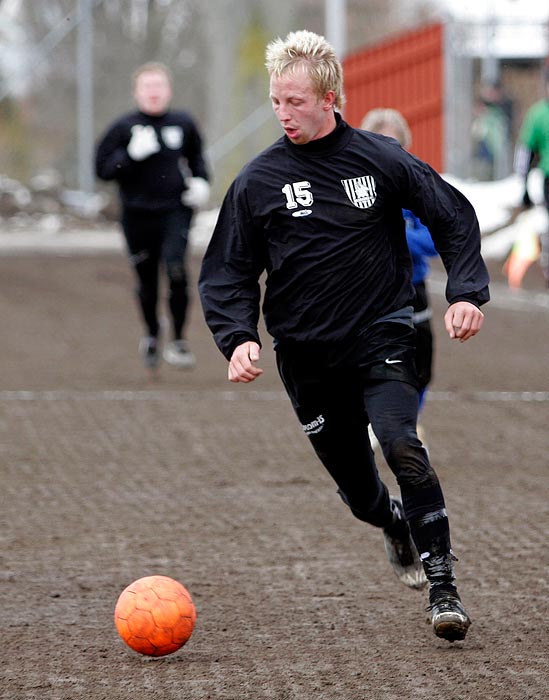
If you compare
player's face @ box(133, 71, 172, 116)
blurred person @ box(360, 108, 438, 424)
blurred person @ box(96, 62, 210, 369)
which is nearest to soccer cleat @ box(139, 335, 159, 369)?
blurred person @ box(96, 62, 210, 369)

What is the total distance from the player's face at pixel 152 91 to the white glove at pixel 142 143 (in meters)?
0.14

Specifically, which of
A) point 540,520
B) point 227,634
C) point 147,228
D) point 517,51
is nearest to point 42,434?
point 147,228

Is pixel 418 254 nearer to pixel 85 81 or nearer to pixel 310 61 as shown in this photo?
pixel 310 61

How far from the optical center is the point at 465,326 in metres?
4.54

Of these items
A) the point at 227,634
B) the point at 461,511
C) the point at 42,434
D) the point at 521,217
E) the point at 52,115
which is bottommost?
the point at 521,217

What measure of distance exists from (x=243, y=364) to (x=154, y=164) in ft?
20.7

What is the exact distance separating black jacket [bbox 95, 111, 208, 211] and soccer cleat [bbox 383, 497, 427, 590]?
5820 millimetres

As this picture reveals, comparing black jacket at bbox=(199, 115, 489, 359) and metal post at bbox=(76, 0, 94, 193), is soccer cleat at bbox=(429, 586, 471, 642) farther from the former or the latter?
metal post at bbox=(76, 0, 94, 193)

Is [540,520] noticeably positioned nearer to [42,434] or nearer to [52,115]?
[42,434]

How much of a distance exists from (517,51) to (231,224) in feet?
67.9

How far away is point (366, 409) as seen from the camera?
4.75 metres

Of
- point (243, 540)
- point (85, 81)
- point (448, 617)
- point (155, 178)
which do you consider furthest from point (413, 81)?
point (448, 617)

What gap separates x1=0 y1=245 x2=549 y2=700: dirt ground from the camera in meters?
4.29

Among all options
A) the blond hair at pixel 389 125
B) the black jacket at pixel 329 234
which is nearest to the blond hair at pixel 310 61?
the black jacket at pixel 329 234
